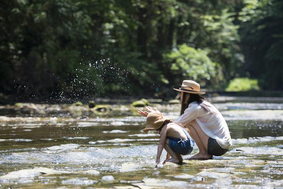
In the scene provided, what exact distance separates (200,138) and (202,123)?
0.88ft

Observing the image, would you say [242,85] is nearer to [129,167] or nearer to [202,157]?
[202,157]

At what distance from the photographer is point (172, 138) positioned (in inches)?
329

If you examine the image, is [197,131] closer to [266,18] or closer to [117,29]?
[117,29]

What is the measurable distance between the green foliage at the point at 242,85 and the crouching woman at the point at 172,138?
49927 mm

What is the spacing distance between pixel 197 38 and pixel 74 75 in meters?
15.4

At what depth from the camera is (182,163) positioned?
830 centimetres

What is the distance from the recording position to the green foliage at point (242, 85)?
57812 millimetres

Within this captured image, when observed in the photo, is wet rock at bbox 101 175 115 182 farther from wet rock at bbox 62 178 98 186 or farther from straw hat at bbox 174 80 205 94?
straw hat at bbox 174 80 205 94

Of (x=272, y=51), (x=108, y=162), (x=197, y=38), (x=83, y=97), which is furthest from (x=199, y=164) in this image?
(x=272, y=51)

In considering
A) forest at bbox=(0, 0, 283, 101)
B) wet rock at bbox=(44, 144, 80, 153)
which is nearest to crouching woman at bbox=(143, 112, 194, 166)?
wet rock at bbox=(44, 144, 80, 153)

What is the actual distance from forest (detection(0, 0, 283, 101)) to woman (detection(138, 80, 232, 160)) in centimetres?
1998

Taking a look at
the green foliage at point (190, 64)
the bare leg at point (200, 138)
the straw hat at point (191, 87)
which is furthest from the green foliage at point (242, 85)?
the straw hat at point (191, 87)

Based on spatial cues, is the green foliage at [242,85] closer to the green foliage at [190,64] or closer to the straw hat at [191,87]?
the green foliage at [190,64]

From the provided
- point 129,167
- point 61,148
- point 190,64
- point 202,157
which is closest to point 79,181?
point 129,167
